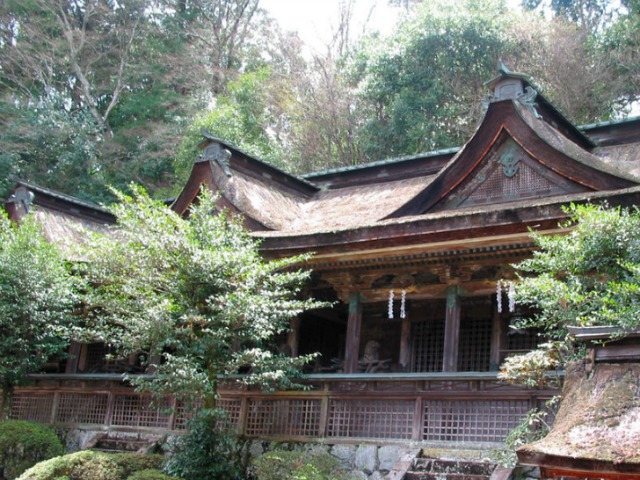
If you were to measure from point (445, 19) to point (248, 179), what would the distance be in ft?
52.3

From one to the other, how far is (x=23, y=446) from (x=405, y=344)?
25.1 feet

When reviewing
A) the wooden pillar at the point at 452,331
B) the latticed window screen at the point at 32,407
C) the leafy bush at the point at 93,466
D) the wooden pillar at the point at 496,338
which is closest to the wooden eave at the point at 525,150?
the wooden pillar at the point at 452,331

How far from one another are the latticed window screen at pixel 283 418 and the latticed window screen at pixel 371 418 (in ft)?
1.28

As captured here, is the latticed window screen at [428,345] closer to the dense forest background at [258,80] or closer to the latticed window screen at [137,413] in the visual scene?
the latticed window screen at [137,413]

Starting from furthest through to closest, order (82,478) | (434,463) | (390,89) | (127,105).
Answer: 1. (127,105)
2. (390,89)
3. (82,478)
4. (434,463)

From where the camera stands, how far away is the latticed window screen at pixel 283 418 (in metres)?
13.5

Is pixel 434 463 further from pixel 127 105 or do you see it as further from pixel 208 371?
pixel 127 105

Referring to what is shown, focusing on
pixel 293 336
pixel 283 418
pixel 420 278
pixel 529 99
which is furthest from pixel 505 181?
pixel 283 418

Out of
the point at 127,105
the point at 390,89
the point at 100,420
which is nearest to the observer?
the point at 100,420

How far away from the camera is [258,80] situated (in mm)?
35281

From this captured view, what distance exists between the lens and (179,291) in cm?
1285

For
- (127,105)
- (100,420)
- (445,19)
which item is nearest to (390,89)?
(445,19)

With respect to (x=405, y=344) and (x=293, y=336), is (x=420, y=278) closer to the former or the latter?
(x=405, y=344)

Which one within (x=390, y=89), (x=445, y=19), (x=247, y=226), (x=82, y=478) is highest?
(x=445, y=19)
